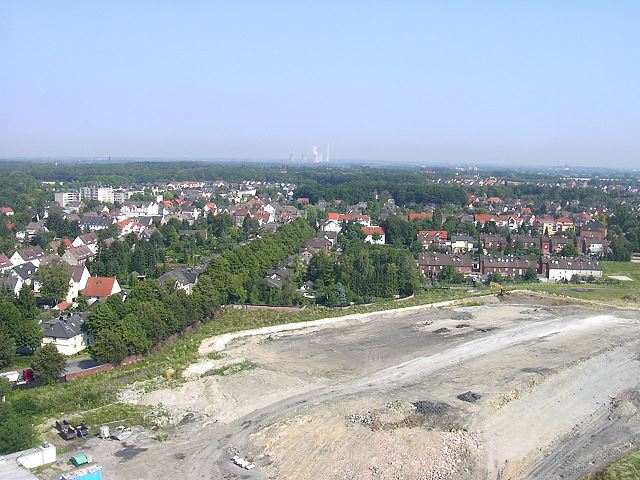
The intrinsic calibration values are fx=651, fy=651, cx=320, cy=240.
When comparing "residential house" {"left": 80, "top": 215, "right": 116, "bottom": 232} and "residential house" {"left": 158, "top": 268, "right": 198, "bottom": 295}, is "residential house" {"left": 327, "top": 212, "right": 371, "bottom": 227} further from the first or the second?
"residential house" {"left": 158, "top": 268, "right": 198, "bottom": 295}

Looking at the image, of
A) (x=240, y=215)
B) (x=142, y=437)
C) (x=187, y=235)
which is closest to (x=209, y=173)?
(x=240, y=215)

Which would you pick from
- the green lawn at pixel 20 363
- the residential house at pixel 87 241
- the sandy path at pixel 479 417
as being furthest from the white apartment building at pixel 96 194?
the sandy path at pixel 479 417

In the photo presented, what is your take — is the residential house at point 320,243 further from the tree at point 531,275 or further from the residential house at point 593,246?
the residential house at point 593,246

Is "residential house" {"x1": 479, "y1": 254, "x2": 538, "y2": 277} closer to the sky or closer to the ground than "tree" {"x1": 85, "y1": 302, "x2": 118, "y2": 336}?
closer to the ground

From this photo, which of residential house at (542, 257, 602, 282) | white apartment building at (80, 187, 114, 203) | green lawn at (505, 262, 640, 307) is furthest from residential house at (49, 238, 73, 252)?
white apartment building at (80, 187, 114, 203)

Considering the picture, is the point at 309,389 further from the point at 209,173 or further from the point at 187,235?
the point at 209,173

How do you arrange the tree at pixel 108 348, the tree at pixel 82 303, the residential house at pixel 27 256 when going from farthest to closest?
the residential house at pixel 27 256
the tree at pixel 82 303
the tree at pixel 108 348
